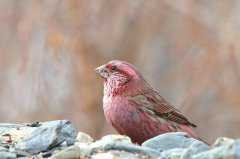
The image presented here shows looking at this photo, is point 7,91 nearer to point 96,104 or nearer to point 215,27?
point 96,104

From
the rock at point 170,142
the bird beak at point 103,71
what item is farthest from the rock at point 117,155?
the bird beak at point 103,71

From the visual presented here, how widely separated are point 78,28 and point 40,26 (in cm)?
64

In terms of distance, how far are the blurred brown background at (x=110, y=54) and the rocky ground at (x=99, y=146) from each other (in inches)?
311

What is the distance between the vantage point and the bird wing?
834 centimetres

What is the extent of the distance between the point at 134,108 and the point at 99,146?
62.7 inches

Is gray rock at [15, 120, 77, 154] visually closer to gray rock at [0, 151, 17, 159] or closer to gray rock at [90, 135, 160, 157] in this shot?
gray rock at [0, 151, 17, 159]

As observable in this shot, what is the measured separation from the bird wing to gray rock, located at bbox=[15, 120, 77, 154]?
4.30 ft

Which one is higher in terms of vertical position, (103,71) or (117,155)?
(103,71)

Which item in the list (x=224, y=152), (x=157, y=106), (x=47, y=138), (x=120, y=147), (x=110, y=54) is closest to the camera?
(x=224, y=152)

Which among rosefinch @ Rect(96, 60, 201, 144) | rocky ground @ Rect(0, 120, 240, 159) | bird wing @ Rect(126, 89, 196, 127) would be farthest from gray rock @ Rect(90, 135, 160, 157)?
bird wing @ Rect(126, 89, 196, 127)

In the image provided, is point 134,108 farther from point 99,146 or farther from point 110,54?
point 110,54

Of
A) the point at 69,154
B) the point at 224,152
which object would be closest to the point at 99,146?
the point at 69,154

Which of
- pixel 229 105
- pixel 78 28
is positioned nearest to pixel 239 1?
pixel 229 105

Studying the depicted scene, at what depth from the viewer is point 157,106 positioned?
336 inches
